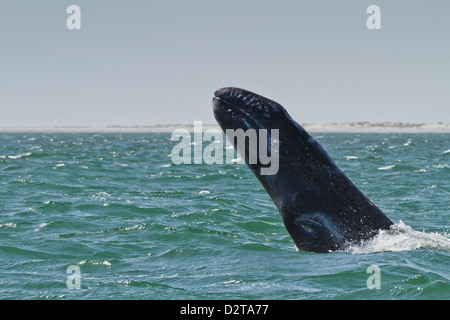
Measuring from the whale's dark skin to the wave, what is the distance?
0.58ft

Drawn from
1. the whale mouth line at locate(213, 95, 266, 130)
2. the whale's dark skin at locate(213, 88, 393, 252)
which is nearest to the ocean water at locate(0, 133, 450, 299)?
the whale's dark skin at locate(213, 88, 393, 252)

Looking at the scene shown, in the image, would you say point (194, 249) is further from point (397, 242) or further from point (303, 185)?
point (397, 242)

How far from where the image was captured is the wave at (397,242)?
9180 mm

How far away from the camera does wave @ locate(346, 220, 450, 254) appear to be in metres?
9.18

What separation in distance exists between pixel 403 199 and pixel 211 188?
6542 millimetres

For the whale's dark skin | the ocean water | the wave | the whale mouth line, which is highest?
the whale mouth line

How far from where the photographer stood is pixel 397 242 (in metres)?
9.52

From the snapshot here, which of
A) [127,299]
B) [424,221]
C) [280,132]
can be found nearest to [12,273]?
[127,299]

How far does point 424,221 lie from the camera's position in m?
14.6

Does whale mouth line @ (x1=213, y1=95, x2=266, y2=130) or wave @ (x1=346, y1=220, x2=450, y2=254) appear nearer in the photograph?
whale mouth line @ (x1=213, y1=95, x2=266, y2=130)

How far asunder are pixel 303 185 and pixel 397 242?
1.82 metres

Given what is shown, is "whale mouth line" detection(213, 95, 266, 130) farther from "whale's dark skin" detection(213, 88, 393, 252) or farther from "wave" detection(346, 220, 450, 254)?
"wave" detection(346, 220, 450, 254)

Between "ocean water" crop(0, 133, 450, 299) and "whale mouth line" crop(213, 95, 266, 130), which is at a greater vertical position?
"whale mouth line" crop(213, 95, 266, 130)
